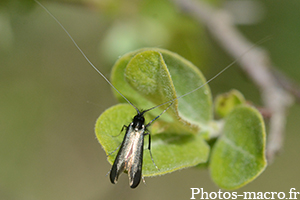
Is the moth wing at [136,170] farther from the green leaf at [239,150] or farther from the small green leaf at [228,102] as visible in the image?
the small green leaf at [228,102]

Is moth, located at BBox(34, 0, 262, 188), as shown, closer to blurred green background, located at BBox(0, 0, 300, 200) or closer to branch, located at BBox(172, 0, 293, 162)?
branch, located at BBox(172, 0, 293, 162)

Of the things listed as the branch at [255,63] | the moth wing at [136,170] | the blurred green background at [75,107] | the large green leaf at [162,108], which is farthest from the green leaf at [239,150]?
the blurred green background at [75,107]

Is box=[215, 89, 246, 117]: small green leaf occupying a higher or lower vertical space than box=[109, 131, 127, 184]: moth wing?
higher

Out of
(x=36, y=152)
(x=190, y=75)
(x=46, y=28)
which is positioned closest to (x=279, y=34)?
(x=190, y=75)

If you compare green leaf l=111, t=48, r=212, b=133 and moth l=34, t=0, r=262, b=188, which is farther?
moth l=34, t=0, r=262, b=188

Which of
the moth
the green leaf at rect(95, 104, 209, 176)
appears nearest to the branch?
the green leaf at rect(95, 104, 209, 176)

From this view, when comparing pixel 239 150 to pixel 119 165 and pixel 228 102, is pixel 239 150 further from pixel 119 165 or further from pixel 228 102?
pixel 119 165
